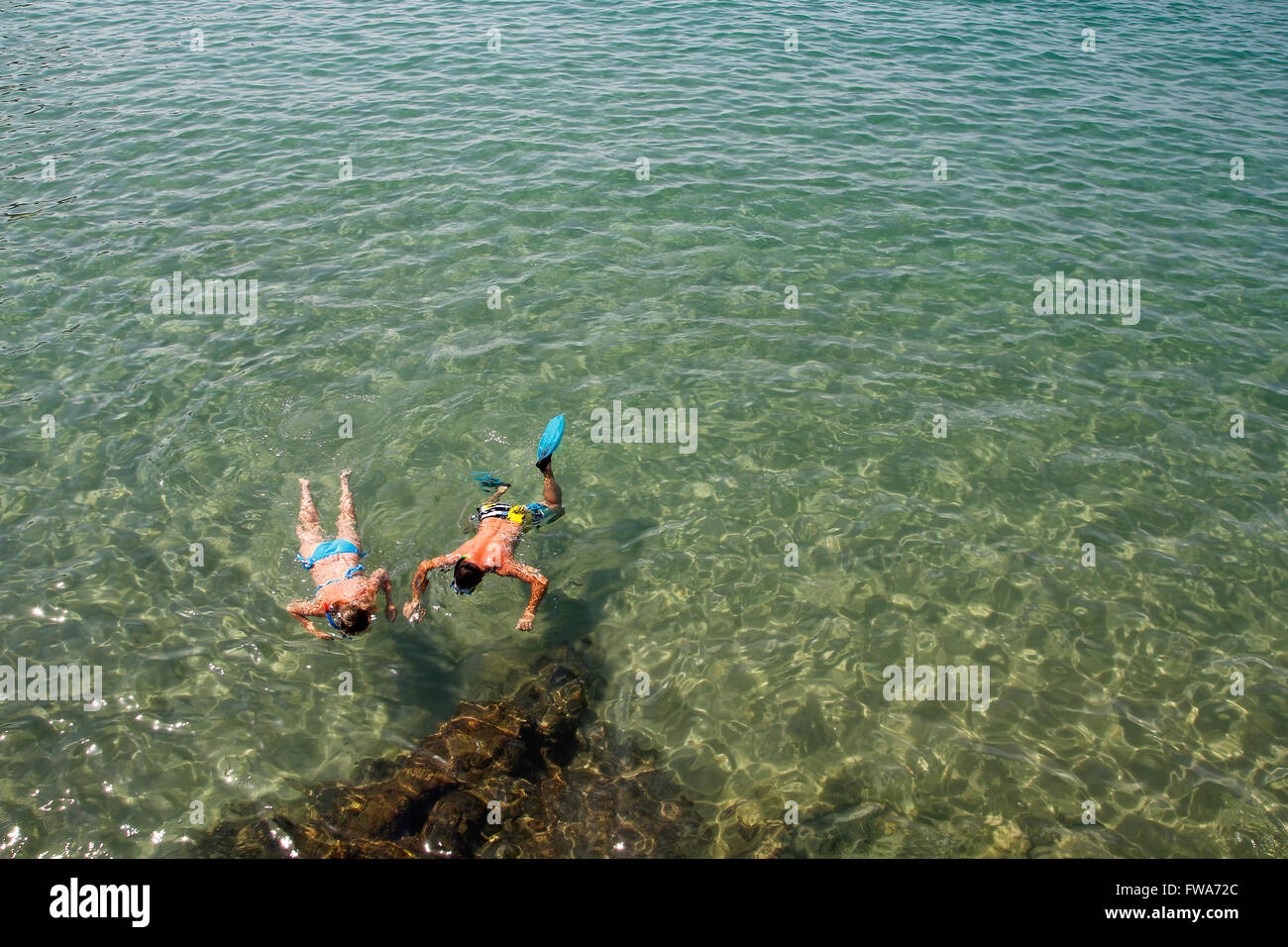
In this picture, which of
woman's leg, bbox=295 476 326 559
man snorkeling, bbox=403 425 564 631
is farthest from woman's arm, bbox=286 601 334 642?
man snorkeling, bbox=403 425 564 631

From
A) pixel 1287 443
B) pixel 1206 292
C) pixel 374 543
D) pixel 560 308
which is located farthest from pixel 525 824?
pixel 1206 292

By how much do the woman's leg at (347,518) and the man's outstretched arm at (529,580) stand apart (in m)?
1.96

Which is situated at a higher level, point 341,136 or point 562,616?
point 341,136

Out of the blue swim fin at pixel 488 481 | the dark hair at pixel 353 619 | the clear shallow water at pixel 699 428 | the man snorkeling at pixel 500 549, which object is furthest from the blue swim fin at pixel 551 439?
the dark hair at pixel 353 619

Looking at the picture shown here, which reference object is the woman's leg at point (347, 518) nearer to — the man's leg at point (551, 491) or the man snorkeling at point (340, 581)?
the man snorkeling at point (340, 581)

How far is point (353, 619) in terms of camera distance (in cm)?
867

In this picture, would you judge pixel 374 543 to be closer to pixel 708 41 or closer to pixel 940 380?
pixel 940 380

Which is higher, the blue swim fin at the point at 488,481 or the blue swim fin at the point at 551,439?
the blue swim fin at the point at 551,439

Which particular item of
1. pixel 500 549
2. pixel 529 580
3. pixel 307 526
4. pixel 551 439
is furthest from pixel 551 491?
pixel 307 526

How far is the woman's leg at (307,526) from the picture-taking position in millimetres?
10227

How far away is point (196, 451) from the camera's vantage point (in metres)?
11.9

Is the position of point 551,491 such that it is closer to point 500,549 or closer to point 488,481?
point 488,481

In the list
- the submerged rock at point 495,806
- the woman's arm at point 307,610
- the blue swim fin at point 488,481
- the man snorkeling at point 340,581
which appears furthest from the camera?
the blue swim fin at point 488,481

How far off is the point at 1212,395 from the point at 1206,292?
3.23 m
